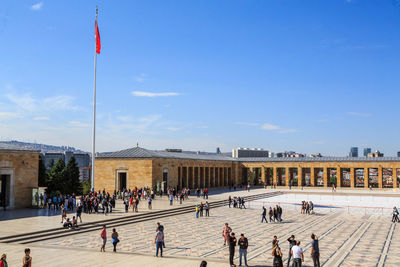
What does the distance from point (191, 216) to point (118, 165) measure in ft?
62.8

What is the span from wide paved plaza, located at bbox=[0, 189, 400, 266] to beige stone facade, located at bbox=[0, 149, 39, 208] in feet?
20.5

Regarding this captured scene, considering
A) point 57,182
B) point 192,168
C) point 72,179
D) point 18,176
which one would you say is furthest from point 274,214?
point 72,179

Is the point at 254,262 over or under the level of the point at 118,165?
under

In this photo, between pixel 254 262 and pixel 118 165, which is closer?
pixel 254 262

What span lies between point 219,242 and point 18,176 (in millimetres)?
18372

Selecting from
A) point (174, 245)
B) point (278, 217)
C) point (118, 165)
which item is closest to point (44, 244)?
point (174, 245)

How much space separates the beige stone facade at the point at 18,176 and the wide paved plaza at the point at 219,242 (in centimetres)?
625

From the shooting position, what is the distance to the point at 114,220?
2459 cm

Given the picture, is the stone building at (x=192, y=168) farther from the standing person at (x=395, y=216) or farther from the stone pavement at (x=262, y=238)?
the standing person at (x=395, y=216)

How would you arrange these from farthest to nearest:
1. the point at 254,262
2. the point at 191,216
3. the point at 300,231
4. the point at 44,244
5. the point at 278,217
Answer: the point at 191,216 → the point at 278,217 → the point at 300,231 → the point at 44,244 → the point at 254,262

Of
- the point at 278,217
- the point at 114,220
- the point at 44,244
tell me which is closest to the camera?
the point at 44,244

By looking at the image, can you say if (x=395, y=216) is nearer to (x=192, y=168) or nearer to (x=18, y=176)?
(x=18, y=176)

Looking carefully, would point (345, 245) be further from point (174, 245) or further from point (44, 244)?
point (44, 244)

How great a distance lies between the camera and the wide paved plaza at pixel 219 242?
49.1ft
